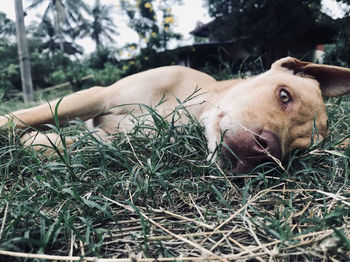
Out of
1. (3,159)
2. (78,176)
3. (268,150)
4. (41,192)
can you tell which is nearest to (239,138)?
(268,150)

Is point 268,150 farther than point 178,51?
No

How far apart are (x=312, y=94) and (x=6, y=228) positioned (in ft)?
7.17

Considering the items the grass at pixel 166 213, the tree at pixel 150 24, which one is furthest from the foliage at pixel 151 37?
the grass at pixel 166 213

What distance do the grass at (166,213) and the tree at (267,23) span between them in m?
7.43

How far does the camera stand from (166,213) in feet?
4.61

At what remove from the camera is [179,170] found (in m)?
1.81

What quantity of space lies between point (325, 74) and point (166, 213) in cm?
209

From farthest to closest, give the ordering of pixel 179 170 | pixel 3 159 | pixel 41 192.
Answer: pixel 3 159 < pixel 179 170 < pixel 41 192

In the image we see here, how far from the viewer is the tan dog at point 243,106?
5.71ft

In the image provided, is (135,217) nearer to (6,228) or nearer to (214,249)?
(214,249)

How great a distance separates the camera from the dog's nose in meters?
1.67

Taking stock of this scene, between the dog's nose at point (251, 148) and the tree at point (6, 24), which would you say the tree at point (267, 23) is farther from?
the dog's nose at point (251, 148)

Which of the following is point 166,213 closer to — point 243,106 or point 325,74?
point 243,106

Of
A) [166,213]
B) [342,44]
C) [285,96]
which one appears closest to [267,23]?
[342,44]
